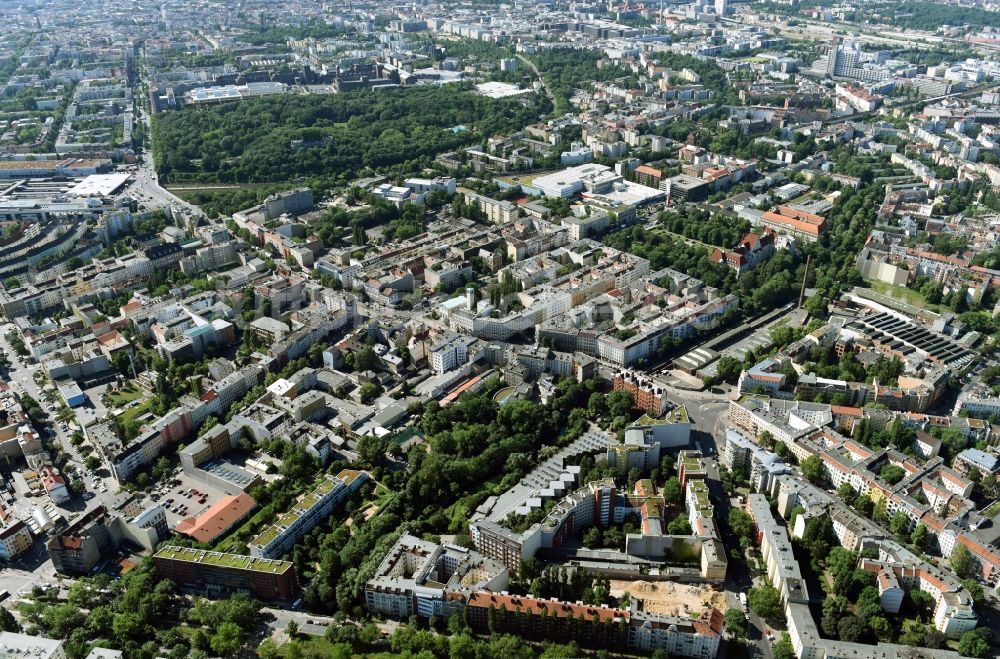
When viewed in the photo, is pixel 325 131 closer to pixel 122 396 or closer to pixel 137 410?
pixel 122 396

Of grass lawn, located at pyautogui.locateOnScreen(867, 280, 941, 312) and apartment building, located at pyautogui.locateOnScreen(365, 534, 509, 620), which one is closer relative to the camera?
apartment building, located at pyautogui.locateOnScreen(365, 534, 509, 620)

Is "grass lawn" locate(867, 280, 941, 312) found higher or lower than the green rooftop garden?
higher

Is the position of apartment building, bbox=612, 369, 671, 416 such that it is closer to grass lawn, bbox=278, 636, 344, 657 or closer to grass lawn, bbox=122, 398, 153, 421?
grass lawn, bbox=278, 636, 344, 657

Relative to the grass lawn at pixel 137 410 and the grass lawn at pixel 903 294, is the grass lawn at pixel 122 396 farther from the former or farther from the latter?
the grass lawn at pixel 903 294

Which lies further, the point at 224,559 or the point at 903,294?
the point at 903,294

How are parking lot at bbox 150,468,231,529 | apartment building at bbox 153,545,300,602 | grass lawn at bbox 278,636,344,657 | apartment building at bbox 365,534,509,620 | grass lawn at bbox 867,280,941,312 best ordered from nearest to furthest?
1. grass lawn at bbox 278,636,344,657
2. apartment building at bbox 365,534,509,620
3. apartment building at bbox 153,545,300,602
4. parking lot at bbox 150,468,231,529
5. grass lawn at bbox 867,280,941,312

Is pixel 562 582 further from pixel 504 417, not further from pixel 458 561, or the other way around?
pixel 504 417

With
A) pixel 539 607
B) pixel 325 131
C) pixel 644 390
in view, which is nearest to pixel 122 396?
pixel 539 607

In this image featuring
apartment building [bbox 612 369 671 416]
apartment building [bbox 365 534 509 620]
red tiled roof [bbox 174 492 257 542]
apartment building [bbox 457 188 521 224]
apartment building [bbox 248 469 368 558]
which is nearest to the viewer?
apartment building [bbox 365 534 509 620]

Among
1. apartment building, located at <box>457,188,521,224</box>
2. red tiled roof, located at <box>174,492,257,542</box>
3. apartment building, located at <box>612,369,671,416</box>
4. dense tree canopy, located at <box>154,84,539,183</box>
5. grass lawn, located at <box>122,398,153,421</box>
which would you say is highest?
dense tree canopy, located at <box>154,84,539,183</box>

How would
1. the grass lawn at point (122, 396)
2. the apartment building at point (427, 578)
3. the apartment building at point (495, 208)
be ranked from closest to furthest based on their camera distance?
the apartment building at point (427, 578), the grass lawn at point (122, 396), the apartment building at point (495, 208)

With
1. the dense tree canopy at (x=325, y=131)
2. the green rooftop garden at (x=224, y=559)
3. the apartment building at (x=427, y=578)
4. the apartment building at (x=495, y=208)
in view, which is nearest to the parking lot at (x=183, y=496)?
the green rooftop garden at (x=224, y=559)

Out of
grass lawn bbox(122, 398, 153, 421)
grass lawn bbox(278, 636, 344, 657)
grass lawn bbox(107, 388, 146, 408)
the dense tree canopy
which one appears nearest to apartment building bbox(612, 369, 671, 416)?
grass lawn bbox(278, 636, 344, 657)
